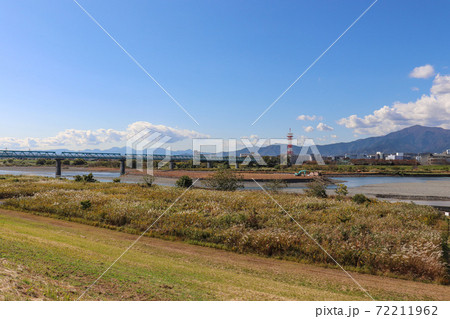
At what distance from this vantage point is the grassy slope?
23.8 feet

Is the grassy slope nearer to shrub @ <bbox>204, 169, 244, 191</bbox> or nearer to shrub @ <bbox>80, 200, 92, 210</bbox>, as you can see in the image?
shrub @ <bbox>80, 200, 92, 210</bbox>

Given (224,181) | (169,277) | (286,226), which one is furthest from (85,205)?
(224,181)

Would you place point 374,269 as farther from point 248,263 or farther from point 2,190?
point 2,190

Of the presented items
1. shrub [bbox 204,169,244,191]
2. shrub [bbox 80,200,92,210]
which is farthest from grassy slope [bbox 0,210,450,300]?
shrub [bbox 204,169,244,191]

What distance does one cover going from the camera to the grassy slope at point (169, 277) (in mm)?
7246

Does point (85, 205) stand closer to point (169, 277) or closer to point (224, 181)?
point (169, 277)

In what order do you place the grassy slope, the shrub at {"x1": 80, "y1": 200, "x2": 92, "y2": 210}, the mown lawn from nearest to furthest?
1. the grassy slope
2. the mown lawn
3. the shrub at {"x1": 80, "y1": 200, "x2": 92, "y2": 210}

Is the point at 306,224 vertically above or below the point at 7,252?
below

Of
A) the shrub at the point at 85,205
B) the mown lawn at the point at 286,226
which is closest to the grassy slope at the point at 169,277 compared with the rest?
the mown lawn at the point at 286,226

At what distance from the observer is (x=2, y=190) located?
33.4 metres

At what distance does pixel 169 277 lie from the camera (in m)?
9.55

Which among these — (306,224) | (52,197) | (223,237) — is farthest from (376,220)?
(52,197)

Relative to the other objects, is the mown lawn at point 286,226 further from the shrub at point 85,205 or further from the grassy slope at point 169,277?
the grassy slope at point 169,277
